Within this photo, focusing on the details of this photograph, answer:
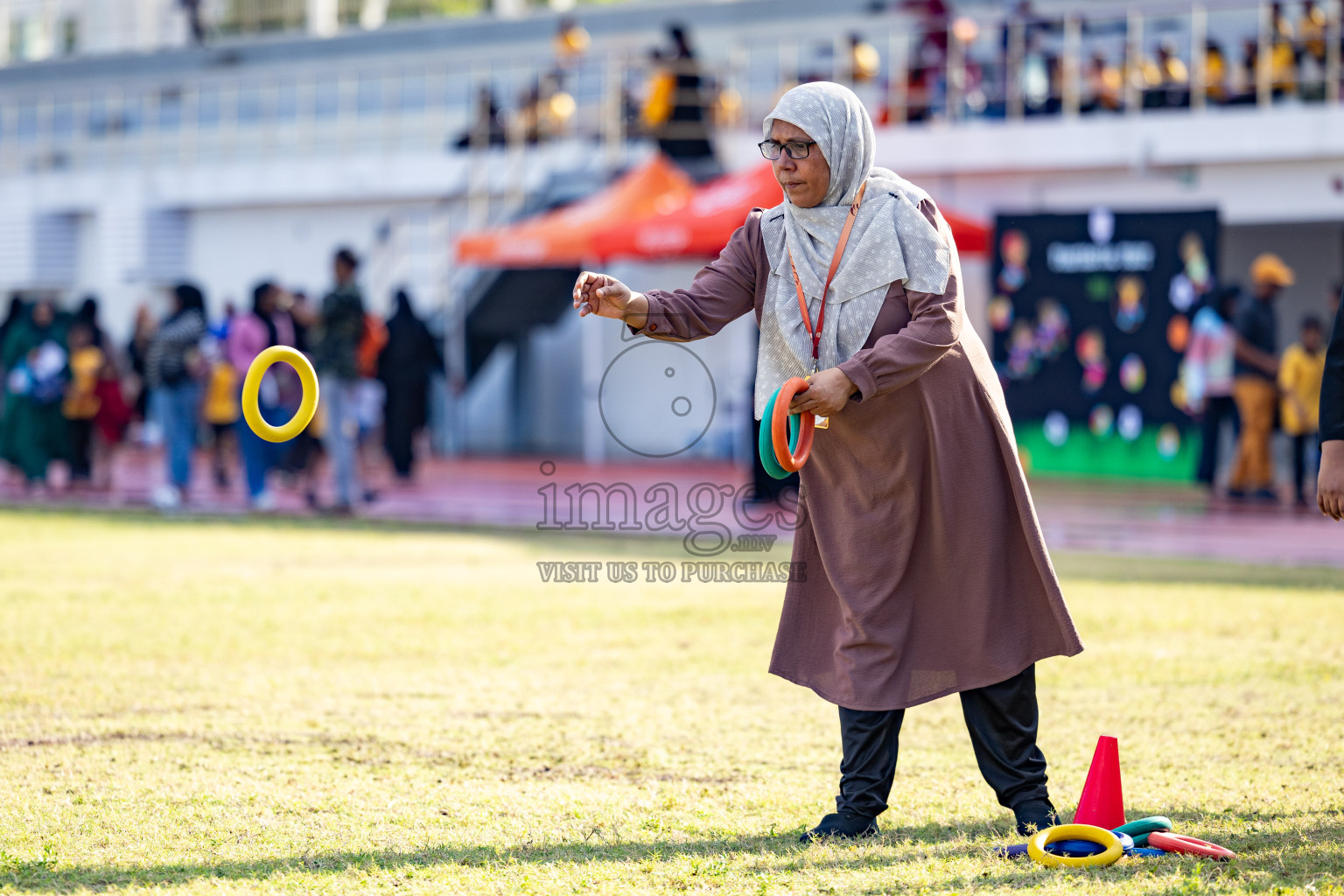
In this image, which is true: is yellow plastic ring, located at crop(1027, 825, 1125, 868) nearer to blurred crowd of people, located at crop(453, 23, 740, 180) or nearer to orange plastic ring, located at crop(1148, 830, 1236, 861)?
orange plastic ring, located at crop(1148, 830, 1236, 861)

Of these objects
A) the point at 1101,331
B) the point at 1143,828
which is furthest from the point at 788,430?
the point at 1101,331

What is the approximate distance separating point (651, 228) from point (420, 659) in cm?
828

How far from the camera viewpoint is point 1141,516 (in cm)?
1312

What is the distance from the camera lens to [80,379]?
50.5 feet

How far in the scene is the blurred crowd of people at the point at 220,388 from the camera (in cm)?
1272

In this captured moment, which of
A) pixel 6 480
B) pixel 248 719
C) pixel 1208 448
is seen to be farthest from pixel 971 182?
pixel 248 719

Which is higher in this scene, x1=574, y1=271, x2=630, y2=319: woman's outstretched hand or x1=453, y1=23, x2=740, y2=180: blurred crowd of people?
x1=453, y1=23, x2=740, y2=180: blurred crowd of people

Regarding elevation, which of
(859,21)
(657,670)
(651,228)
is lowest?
(657,670)

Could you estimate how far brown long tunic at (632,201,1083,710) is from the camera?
13.7 feet

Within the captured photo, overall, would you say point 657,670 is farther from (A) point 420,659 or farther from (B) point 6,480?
(B) point 6,480

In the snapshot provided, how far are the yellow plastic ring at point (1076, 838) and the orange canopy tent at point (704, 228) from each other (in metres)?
10.1

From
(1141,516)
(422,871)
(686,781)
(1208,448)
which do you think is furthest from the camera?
(1208,448)

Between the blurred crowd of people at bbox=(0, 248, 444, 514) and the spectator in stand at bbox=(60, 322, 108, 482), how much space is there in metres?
0.01

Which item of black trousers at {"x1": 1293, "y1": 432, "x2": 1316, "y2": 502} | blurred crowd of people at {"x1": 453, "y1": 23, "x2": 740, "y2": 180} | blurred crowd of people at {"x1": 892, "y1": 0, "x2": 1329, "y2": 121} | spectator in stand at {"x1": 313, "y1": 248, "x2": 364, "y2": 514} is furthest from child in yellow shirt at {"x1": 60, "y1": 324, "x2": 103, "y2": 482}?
black trousers at {"x1": 1293, "y1": 432, "x2": 1316, "y2": 502}
